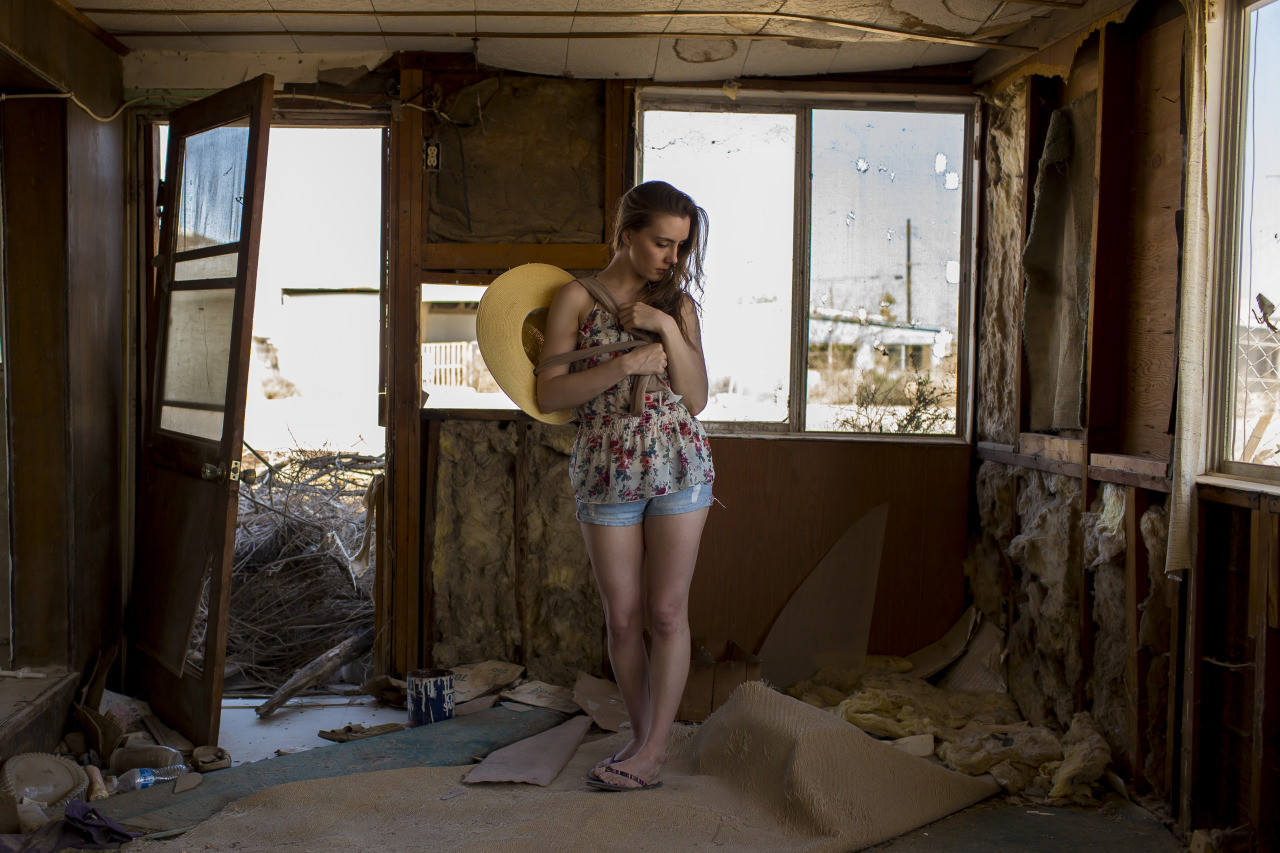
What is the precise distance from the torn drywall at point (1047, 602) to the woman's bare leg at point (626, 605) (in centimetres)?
130

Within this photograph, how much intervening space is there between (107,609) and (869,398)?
2875 mm

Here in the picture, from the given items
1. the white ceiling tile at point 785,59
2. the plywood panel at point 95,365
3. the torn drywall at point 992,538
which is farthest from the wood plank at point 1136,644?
the plywood panel at point 95,365

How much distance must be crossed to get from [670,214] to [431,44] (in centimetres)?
150

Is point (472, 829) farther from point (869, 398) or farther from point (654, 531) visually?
point (869, 398)

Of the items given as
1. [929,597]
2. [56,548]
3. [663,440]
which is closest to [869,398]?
[929,597]

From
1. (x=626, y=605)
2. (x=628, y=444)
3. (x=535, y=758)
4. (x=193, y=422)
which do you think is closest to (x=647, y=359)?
(x=628, y=444)

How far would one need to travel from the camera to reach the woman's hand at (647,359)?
222 cm

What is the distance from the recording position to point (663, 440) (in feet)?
7.55

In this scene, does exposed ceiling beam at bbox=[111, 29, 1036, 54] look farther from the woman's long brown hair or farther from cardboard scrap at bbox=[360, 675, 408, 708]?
cardboard scrap at bbox=[360, 675, 408, 708]

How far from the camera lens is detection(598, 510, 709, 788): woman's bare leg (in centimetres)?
235

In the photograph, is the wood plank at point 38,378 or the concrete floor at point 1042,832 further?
the wood plank at point 38,378

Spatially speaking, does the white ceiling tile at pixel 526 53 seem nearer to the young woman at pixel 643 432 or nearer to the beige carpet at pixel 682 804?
the young woman at pixel 643 432

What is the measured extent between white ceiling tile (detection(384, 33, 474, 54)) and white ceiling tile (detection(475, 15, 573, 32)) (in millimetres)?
165

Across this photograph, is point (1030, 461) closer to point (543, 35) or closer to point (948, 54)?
point (948, 54)
